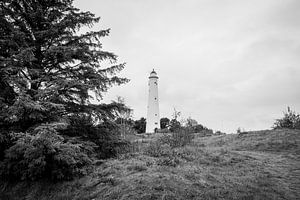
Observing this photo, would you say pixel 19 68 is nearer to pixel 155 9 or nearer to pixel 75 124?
pixel 75 124

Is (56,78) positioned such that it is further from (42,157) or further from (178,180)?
(178,180)

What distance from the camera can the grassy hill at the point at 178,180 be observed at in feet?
15.8

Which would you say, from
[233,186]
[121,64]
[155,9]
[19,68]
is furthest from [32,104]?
[155,9]

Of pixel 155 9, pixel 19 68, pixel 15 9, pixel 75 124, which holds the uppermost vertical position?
pixel 155 9

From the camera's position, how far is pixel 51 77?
22.4ft

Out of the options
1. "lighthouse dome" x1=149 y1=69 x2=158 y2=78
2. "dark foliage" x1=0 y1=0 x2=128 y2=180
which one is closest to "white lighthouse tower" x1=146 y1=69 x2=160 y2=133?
"lighthouse dome" x1=149 y1=69 x2=158 y2=78

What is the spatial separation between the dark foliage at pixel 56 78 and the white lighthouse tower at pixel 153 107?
2319 cm

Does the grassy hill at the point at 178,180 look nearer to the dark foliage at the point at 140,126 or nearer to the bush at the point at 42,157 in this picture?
the bush at the point at 42,157

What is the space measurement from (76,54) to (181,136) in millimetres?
7154

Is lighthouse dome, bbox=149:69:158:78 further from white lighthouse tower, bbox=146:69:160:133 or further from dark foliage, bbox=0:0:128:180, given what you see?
dark foliage, bbox=0:0:128:180

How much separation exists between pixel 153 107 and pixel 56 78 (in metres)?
25.5

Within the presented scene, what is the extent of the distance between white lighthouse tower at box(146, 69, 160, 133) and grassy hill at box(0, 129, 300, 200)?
22.7m

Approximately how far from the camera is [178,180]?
532 cm

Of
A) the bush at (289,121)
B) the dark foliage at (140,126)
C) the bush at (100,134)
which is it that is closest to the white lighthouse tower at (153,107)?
the dark foliage at (140,126)
